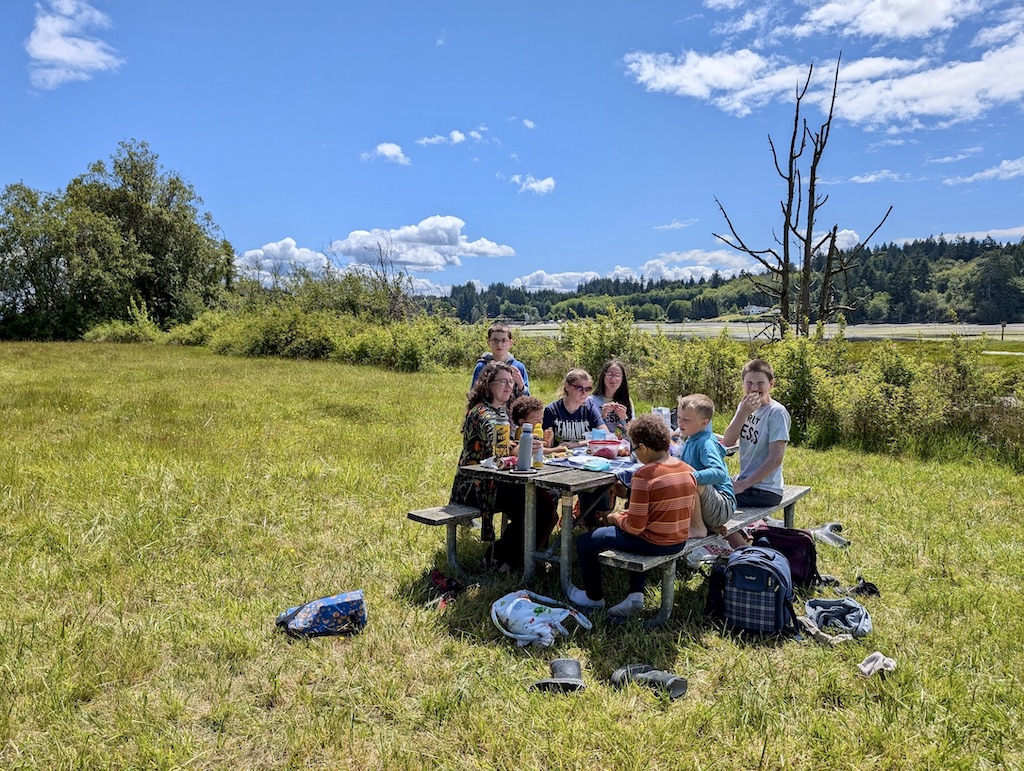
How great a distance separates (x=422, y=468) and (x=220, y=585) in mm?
3524

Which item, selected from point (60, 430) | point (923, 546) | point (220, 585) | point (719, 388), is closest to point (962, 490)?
point (923, 546)

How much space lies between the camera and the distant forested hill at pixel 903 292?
90.4 meters

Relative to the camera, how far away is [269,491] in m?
6.74

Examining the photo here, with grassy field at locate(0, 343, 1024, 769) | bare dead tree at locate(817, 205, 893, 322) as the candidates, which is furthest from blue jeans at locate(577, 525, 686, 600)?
bare dead tree at locate(817, 205, 893, 322)

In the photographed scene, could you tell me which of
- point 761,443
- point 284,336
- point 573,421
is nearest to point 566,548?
point 573,421

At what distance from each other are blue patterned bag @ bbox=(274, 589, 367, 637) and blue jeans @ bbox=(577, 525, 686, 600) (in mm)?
1489

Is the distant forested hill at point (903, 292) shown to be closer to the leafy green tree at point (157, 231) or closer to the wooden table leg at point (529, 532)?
the leafy green tree at point (157, 231)

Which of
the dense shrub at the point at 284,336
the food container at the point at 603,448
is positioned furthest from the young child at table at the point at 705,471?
the dense shrub at the point at 284,336

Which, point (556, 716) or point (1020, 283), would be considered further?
point (1020, 283)

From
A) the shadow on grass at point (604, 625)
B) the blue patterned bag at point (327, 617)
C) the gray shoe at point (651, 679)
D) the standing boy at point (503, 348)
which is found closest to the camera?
the gray shoe at point (651, 679)

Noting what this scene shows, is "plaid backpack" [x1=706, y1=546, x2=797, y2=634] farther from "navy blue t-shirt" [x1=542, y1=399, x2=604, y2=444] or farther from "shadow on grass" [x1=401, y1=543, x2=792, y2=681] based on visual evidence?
"navy blue t-shirt" [x1=542, y1=399, x2=604, y2=444]

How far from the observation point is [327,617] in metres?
3.89

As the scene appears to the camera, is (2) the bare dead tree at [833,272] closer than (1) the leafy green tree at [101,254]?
Yes

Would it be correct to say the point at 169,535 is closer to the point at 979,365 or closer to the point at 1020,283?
the point at 979,365
